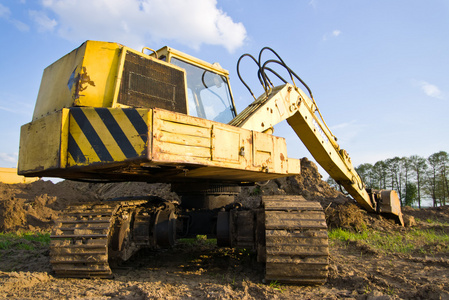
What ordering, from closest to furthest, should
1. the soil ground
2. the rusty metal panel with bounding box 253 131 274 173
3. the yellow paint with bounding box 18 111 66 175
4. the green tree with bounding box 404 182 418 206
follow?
the soil ground, the yellow paint with bounding box 18 111 66 175, the rusty metal panel with bounding box 253 131 274 173, the green tree with bounding box 404 182 418 206

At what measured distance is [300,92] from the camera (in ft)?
18.4

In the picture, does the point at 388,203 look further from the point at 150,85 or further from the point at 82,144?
the point at 82,144

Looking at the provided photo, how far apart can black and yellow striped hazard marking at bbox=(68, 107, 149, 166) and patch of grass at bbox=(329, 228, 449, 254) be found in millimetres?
4321

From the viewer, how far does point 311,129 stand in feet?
18.9

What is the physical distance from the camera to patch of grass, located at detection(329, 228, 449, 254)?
5.52 metres

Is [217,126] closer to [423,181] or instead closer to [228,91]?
[228,91]

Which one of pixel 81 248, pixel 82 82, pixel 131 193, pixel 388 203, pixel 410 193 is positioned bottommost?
pixel 81 248

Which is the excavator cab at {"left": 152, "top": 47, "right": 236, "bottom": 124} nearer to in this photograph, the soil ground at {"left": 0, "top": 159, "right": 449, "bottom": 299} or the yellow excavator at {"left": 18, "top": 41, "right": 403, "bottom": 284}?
the yellow excavator at {"left": 18, "top": 41, "right": 403, "bottom": 284}

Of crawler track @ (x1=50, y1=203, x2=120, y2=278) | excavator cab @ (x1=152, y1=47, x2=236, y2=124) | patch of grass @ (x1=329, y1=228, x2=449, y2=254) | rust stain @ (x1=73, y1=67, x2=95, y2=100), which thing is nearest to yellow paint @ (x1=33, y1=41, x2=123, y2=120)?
rust stain @ (x1=73, y1=67, x2=95, y2=100)

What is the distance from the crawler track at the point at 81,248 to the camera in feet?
11.0

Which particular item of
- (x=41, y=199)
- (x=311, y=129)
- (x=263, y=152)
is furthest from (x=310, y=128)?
(x=41, y=199)

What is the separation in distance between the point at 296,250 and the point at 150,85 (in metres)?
2.20

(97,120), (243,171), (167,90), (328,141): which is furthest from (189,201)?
(328,141)

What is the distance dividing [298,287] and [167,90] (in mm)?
2413
